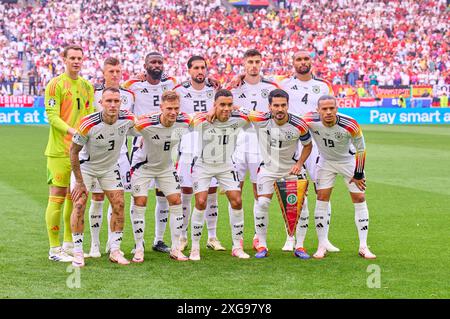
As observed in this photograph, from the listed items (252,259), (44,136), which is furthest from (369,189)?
(44,136)

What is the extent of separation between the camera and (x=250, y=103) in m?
10.3

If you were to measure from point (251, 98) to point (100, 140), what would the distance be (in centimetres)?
243

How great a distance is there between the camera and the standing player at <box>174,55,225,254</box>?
980 centimetres

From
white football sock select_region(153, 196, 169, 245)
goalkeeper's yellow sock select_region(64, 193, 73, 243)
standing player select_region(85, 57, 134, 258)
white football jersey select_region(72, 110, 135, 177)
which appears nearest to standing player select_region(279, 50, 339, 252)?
white football sock select_region(153, 196, 169, 245)

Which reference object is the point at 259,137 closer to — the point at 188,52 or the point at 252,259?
the point at 252,259

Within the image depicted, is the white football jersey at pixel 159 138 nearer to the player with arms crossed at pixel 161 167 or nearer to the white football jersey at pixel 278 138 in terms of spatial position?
the player with arms crossed at pixel 161 167

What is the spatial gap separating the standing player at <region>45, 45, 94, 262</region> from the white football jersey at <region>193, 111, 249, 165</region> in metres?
1.40

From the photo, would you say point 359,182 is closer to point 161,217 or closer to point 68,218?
point 161,217

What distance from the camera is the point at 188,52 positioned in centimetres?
4328

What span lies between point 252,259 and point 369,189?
707 cm

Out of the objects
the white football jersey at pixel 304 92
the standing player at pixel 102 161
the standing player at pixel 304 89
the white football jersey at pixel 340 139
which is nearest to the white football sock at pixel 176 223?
the standing player at pixel 102 161

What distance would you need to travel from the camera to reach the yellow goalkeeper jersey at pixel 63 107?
8984mm

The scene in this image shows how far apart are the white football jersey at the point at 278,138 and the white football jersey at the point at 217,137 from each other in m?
0.19

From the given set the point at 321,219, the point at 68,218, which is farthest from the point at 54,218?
the point at 321,219
